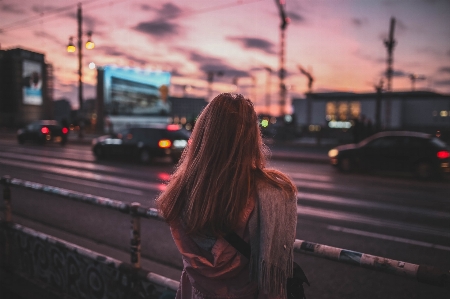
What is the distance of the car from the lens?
13.7 metres

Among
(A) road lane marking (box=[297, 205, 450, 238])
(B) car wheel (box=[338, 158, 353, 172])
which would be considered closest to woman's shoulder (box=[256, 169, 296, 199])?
(A) road lane marking (box=[297, 205, 450, 238])

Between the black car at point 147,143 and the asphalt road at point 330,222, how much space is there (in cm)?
331

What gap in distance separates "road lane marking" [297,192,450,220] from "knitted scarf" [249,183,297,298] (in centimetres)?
771

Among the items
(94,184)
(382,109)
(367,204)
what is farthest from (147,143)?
(382,109)

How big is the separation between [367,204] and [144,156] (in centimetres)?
1064

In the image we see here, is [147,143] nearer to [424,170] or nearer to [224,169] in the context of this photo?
[424,170]

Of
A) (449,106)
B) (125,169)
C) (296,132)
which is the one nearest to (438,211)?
(125,169)

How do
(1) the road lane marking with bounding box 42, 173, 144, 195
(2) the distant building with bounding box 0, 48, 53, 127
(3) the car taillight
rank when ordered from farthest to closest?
(2) the distant building with bounding box 0, 48, 53, 127
(3) the car taillight
(1) the road lane marking with bounding box 42, 173, 144, 195

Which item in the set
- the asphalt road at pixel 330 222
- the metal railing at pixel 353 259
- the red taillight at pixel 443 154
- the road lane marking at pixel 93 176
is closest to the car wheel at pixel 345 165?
the asphalt road at pixel 330 222

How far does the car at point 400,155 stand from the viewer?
1366cm

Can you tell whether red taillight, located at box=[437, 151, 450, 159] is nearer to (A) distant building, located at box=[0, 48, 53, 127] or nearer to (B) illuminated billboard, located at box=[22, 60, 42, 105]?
(B) illuminated billboard, located at box=[22, 60, 42, 105]

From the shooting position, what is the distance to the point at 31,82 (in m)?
74.4

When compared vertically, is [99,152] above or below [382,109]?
below

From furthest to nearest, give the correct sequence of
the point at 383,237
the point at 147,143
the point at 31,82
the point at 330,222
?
the point at 31,82 → the point at 147,143 → the point at 330,222 → the point at 383,237
